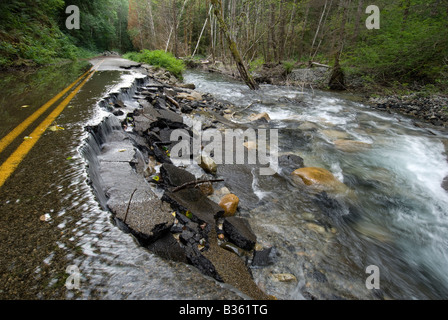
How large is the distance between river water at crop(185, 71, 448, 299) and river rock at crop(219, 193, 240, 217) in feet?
0.52

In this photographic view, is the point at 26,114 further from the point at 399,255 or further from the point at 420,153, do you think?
the point at 420,153

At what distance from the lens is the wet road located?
1.07 meters

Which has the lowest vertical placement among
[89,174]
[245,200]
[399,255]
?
[399,255]

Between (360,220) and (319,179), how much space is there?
2.89 feet

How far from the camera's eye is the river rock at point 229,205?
9.29ft

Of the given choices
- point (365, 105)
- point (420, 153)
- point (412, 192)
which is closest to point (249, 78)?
point (365, 105)

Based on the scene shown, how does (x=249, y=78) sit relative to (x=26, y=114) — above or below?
above

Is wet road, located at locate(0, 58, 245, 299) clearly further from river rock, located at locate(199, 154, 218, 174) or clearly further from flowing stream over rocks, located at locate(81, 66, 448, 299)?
river rock, located at locate(199, 154, 218, 174)

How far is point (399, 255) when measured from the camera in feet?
9.12

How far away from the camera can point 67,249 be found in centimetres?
127

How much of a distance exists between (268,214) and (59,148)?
8.94ft

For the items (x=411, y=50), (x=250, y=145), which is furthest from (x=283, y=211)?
(x=411, y=50)

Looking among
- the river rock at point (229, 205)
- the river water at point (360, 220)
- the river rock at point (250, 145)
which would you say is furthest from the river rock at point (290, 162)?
the river rock at point (229, 205)

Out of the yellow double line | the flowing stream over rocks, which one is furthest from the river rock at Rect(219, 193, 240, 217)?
the yellow double line
